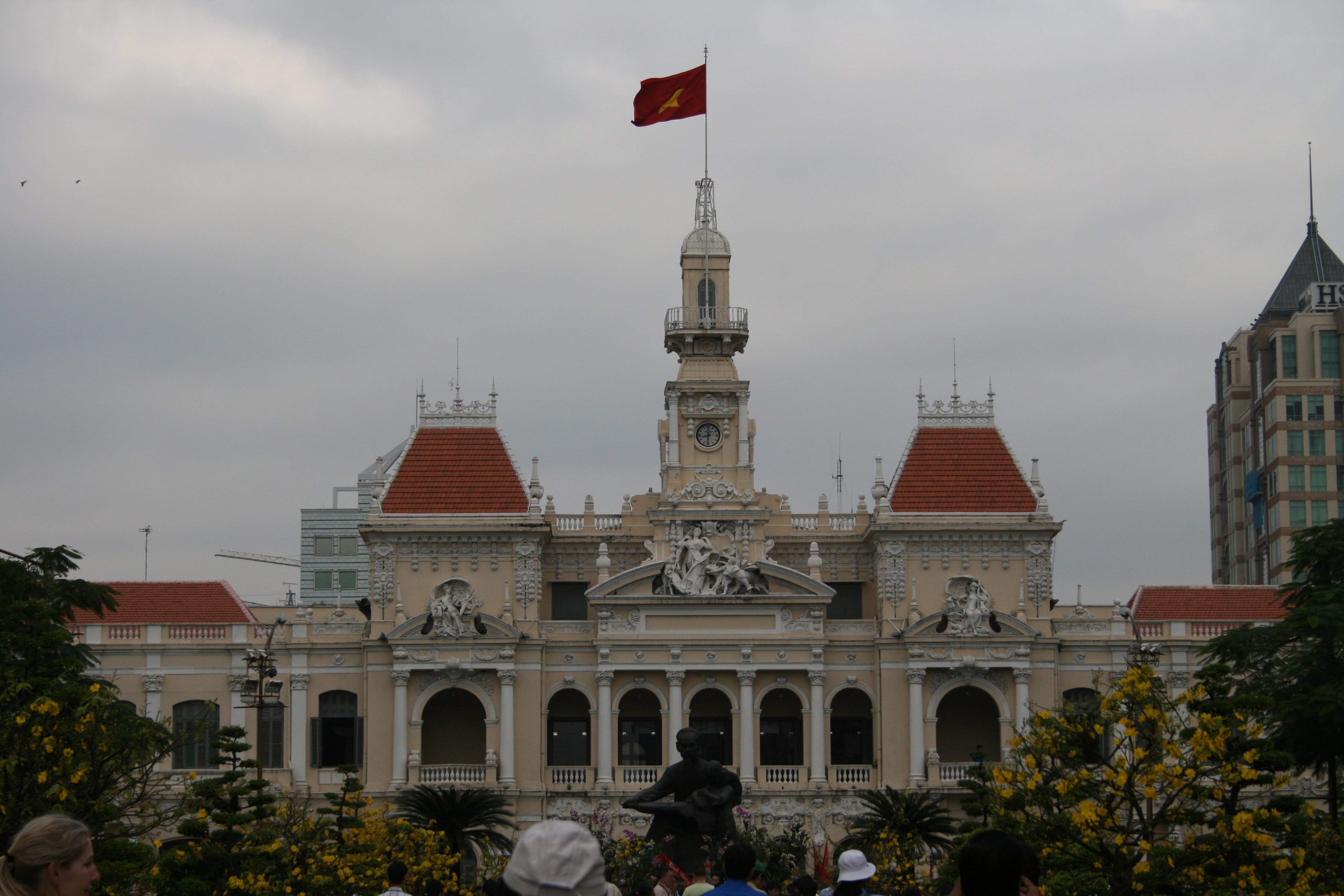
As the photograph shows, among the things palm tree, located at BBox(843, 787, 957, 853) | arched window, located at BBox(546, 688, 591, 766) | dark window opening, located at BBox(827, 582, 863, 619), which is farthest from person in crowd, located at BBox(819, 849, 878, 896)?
dark window opening, located at BBox(827, 582, 863, 619)

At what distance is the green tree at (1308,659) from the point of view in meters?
49.1

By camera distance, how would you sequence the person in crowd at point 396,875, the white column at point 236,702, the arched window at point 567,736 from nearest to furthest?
the person in crowd at point 396,875, the white column at point 236,702, the arched window at point 567,736

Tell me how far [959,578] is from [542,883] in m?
62.5

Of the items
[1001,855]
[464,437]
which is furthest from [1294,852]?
[464,437]

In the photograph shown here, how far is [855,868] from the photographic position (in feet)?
60.8

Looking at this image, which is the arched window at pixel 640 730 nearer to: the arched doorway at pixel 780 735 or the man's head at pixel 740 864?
the arched doorway at pixel 780 735

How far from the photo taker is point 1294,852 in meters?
30.4

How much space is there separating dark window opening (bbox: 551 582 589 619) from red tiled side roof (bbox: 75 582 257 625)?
12.0 metres

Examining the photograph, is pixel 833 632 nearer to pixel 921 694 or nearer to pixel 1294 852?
pixel 921 694

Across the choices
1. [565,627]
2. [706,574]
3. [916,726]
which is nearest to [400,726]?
[565,627]

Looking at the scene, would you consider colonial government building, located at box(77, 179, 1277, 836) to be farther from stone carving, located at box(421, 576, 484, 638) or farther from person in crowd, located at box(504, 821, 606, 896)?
person in crowd, located at box(504, 821, 606, 896)

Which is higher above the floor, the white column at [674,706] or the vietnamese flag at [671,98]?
the vietnamese flag at [671,98]

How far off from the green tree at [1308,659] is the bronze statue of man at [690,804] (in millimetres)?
22612

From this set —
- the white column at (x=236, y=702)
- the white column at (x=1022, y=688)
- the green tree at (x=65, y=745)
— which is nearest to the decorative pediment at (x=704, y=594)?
the white column at (x=1022, y=688)
